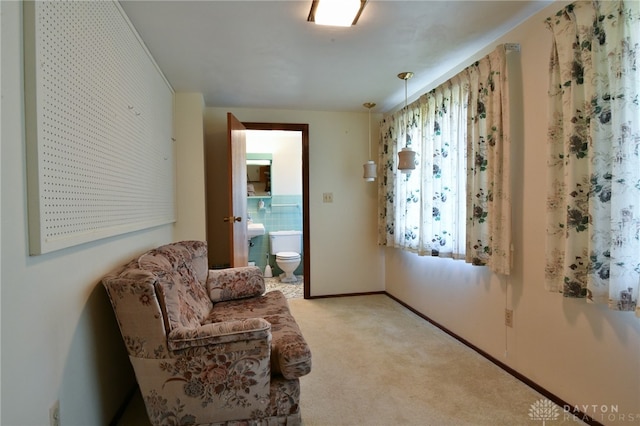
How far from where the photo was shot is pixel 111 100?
5.22 feet

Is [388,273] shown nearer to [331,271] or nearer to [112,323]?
[331,271]

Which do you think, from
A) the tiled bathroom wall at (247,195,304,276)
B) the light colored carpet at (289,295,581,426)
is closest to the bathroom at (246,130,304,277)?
the tiled bathroom wall at (247,195,304,276)

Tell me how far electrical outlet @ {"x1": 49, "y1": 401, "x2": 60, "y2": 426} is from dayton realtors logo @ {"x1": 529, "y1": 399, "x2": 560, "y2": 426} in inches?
82.8

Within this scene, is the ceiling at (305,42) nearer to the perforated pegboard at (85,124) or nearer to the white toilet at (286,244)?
the perforated pegboard at (85,124)

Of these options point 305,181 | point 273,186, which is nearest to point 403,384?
point 305,181

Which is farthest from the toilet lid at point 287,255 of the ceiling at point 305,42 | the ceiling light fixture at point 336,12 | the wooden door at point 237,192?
the ceiling light fixture at point 336,12

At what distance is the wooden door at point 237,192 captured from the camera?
3020mm

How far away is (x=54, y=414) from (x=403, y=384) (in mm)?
1706

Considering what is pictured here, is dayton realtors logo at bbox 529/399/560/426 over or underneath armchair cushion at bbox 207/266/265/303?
underneath

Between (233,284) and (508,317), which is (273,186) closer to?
(233,284)

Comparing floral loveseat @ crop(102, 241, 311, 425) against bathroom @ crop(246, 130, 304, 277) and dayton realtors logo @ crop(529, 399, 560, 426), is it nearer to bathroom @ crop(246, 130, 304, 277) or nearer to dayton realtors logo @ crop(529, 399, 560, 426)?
dayton realtors logo @ crop(529, 399, 560, 426)

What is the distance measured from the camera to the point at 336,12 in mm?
1729

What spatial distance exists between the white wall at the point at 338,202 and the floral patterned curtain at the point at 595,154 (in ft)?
7.56

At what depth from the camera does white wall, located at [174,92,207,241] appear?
3043mm
